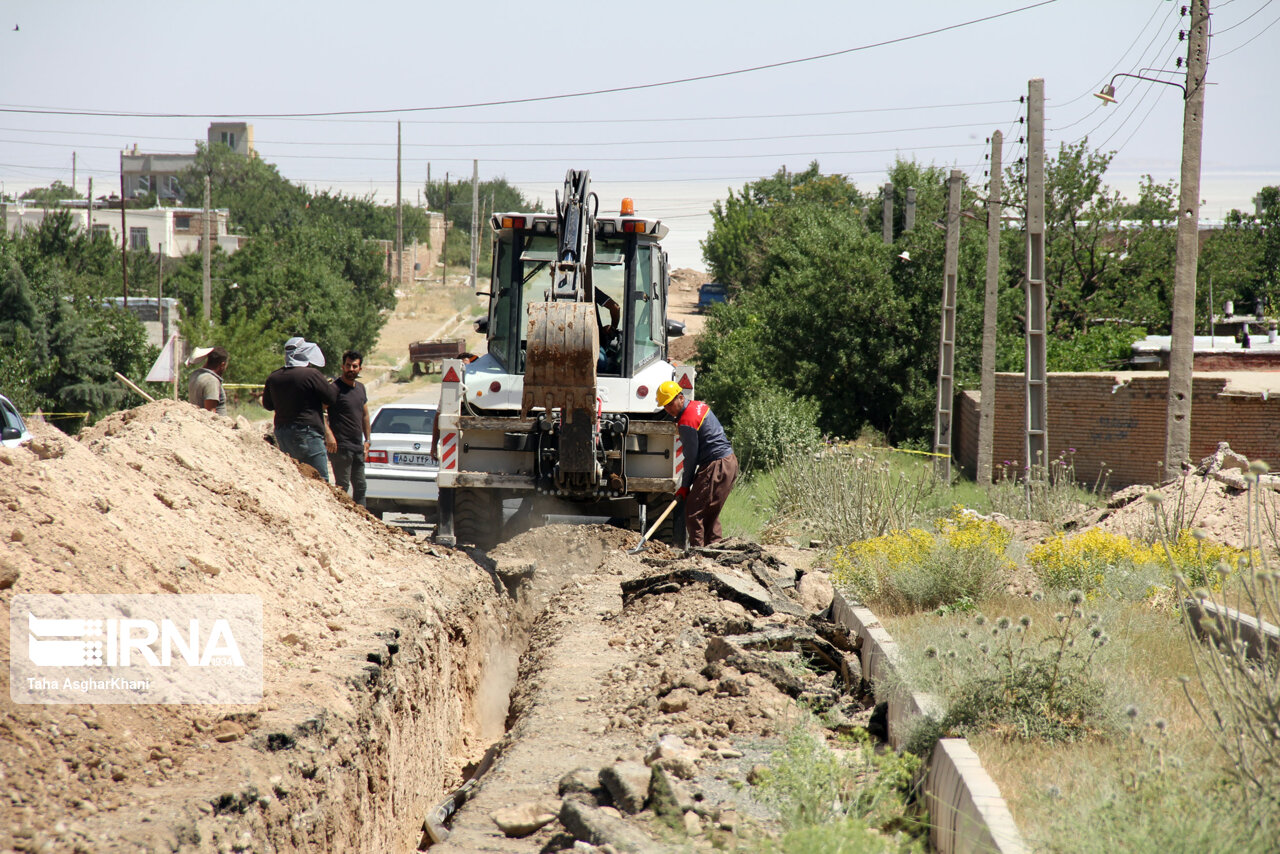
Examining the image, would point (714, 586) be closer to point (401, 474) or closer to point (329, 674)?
point (329, 674)

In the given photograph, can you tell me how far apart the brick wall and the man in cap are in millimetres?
12302

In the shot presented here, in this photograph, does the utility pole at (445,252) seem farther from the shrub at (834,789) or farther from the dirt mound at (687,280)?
the shrub at (834,789)

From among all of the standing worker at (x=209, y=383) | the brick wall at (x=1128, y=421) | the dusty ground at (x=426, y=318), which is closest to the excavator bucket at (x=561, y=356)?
the standing worker at (x=209, y=383)

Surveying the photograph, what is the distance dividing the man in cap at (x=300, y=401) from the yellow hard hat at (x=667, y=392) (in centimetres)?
322

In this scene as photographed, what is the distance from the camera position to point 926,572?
7.86 meters

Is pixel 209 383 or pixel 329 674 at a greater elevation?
pixel 209 383

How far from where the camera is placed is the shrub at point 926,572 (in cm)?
780

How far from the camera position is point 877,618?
24.3 ft

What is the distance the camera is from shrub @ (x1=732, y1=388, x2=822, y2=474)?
65.6ft

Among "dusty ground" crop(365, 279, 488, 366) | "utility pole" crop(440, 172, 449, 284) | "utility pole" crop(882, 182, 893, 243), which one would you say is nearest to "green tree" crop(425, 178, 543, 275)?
"utility pole" crop(440, 172, 449, 284)

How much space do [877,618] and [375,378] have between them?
4042 cm

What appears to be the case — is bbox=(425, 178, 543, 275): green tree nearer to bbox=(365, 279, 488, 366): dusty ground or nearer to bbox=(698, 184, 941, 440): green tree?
bbox=(365, 279, 488, 366): dusty ground

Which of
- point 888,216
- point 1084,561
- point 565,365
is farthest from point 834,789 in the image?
point 888,216

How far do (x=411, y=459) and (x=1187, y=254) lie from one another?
9756 mm
